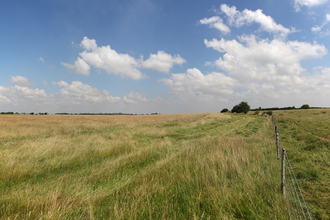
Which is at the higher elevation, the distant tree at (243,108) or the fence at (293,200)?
the distant tree at (243,108)

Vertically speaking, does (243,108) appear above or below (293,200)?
above

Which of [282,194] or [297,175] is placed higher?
[282,194]

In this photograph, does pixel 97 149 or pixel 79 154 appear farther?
pixel 97 149

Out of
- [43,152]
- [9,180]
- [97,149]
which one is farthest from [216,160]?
[43,152]

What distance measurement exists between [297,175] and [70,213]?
25.5ft

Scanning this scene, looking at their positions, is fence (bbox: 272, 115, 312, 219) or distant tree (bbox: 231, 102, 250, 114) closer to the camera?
fence (bbox: 272, 115, 312, 219)

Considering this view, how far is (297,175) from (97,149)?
31.8ft

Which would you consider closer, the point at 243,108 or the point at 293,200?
the point at 293,200

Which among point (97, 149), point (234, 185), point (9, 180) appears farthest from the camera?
point (97, 149)

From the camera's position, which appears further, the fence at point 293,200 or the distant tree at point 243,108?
the distant tree at point 243,108

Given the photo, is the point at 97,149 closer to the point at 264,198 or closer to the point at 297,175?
the point at 264,198

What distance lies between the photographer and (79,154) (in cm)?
778

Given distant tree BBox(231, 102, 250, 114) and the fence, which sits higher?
distant tree BBox(231, 102, 250, 114)

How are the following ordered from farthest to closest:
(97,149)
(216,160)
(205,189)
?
(97,149) → (216,160) → (205,189)
